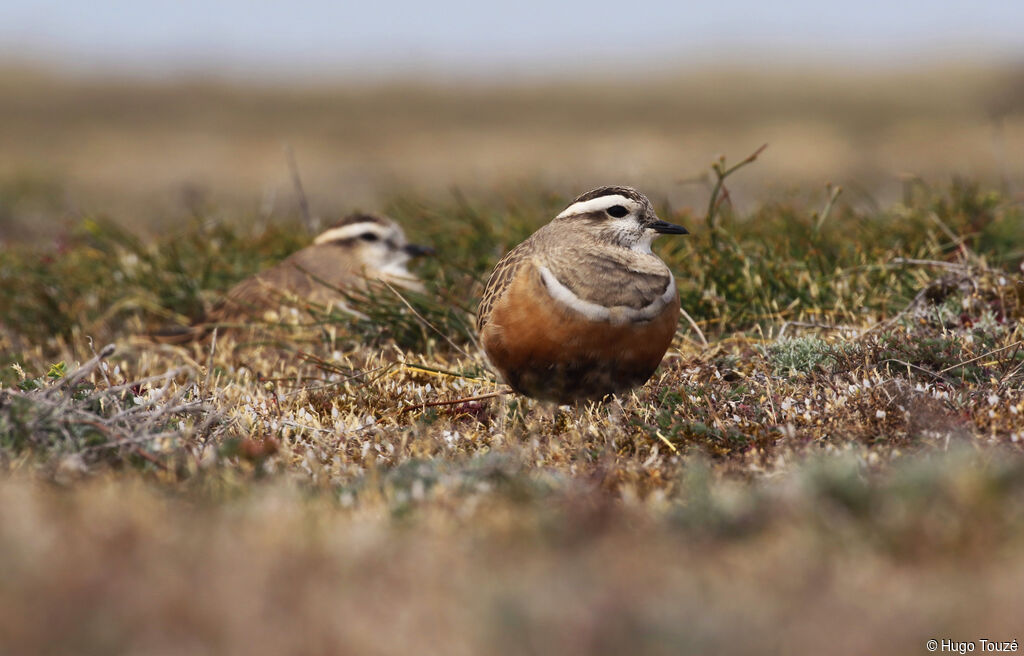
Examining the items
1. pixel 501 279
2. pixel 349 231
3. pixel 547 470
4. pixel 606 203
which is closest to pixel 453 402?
pixel 501 279

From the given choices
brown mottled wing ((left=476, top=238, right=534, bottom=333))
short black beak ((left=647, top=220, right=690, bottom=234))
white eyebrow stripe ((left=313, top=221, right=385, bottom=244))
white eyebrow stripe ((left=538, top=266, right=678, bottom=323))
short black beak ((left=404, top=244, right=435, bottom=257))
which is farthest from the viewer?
white eyebrow stripe ((left=313, top=221, right=385, bottom=244))

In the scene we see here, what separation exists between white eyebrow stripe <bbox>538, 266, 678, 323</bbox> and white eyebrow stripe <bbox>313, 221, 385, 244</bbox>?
3.54m

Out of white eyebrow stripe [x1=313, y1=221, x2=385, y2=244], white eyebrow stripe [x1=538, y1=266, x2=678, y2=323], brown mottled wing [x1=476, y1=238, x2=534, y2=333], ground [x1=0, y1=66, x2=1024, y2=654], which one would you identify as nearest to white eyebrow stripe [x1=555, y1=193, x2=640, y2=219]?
brown mottled wing [x1=476, y1=238, x2=534, y2=333]

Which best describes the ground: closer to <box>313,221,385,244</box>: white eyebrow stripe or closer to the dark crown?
<box>313,221,385,244</box>: white eyebrow stripe

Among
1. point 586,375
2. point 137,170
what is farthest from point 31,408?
point 137,170

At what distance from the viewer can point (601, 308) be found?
5004 mm

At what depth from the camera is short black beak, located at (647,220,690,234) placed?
559cm

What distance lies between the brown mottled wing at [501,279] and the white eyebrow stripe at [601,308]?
306 millimetres

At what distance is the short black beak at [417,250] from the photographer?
27.0 feet

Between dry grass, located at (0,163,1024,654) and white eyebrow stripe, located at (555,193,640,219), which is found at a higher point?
white eyebrow stripe, located at (555,193,640,219)

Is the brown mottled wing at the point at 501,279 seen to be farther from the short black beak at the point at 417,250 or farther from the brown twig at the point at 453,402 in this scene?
the short black beak at the point at 417,250

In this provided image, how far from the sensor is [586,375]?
16.6 feet

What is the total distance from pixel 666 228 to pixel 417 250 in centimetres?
309

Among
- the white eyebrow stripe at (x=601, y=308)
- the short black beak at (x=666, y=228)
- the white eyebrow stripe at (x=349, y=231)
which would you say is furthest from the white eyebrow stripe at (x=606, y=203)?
the white eyebrow stripe at (x=349, y=231)
